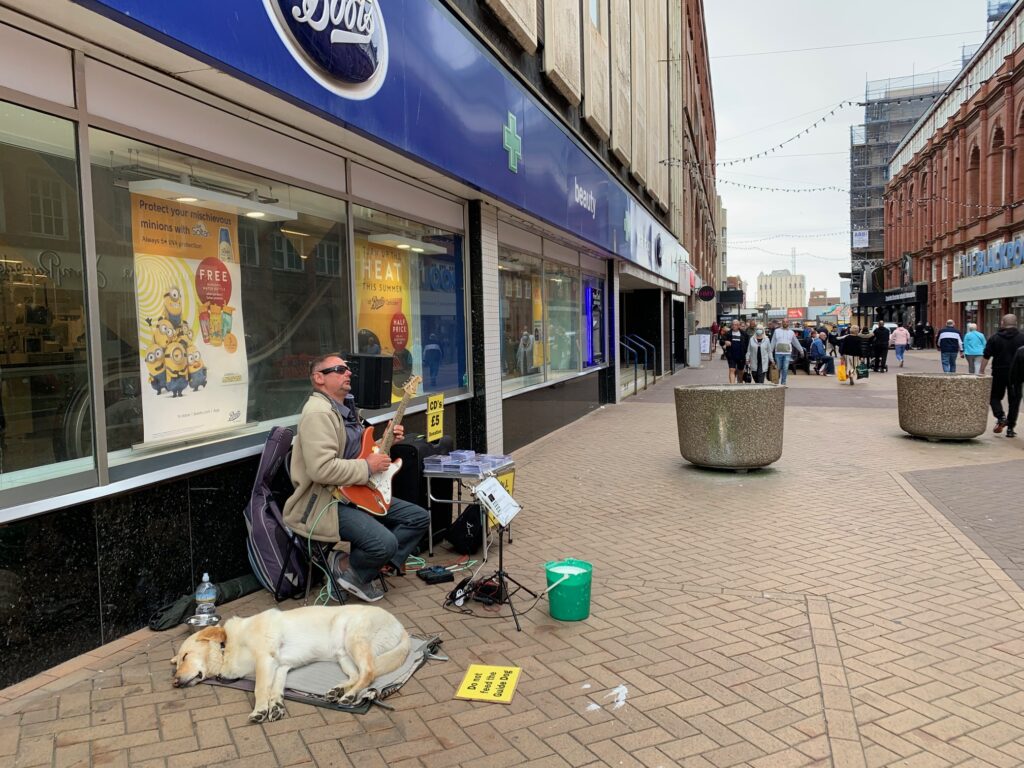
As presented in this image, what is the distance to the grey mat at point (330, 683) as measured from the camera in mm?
3357

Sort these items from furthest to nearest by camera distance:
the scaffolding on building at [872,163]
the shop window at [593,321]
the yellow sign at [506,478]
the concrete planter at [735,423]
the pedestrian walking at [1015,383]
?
1. the scaffolding on building at [872,163]
2. the shop window at [593,321]
3. the pedestrian walking at [1015,383]
4. the concrete planter at [735,423]
5. the yellow sign at [506,478]

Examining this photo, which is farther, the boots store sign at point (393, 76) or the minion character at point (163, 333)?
the minion character at point (163, 333)

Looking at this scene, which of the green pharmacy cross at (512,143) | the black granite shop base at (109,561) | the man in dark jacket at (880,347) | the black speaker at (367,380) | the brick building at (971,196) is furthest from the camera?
the brick building at (971,196)

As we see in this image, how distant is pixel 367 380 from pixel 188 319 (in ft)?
3.90

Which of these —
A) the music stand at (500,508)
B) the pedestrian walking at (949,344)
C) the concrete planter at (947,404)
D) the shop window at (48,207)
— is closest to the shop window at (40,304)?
the shop window at (48,207)

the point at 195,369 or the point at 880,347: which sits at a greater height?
the point at 195,369

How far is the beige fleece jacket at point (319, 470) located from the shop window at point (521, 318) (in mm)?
5272

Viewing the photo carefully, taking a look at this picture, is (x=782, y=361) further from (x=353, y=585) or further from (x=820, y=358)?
(x=353, y=585)

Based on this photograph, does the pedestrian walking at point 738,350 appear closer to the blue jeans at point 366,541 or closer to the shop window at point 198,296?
the shop window at point 198,296

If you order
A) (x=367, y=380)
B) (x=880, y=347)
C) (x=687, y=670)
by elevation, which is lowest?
(x=687, y=670)

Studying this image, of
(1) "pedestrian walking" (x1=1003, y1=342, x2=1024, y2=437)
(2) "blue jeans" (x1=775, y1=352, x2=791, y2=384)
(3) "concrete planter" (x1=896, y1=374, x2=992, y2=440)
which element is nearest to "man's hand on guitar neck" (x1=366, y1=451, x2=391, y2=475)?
(3) "concrete planter" (x1=896, y1=374, x2=992, y2=440)

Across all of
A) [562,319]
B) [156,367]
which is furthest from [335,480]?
[562,319]

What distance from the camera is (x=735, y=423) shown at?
8219 mm

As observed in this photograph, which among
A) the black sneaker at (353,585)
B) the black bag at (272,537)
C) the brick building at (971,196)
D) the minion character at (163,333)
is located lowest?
the black sneaker at (353,585)
